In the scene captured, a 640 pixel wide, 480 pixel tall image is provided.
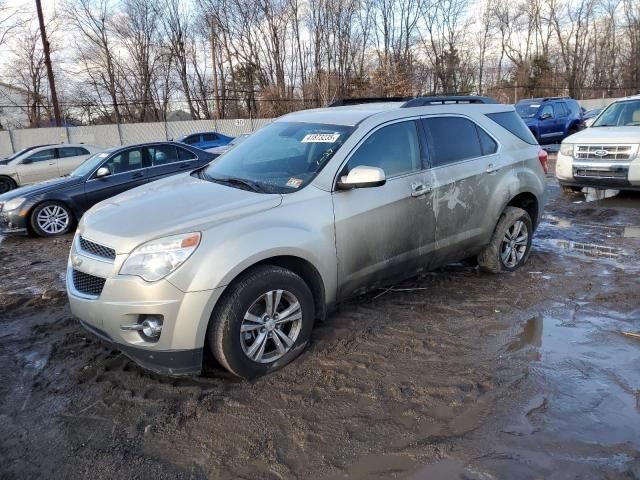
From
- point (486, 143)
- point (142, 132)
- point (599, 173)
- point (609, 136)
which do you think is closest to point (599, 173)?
point (599, 173)

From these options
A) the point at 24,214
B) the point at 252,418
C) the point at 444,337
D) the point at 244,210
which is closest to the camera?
the point at 252,418

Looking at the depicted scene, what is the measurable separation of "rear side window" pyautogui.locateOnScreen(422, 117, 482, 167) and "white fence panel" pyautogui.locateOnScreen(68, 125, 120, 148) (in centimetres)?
2430

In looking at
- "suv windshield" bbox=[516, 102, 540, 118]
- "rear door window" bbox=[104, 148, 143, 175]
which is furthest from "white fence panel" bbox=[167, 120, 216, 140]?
"rear door window" bbox=[104, 148, 143, 175]

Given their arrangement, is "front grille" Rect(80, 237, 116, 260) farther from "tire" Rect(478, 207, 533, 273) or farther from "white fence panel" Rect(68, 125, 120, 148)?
"white fence panel" Rect(68, 125, 120, 148)

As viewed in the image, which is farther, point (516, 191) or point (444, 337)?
point (516, 191)

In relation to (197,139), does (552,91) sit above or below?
above

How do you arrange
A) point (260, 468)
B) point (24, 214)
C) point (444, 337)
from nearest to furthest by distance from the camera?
point (260, 468), point (444, 337), point (24, 214)

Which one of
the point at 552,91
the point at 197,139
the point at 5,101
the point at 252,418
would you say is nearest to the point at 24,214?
the point at 252,418

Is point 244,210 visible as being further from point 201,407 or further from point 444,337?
point 444,337

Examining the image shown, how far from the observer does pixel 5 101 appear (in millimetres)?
44062

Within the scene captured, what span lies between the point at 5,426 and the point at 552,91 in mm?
58138

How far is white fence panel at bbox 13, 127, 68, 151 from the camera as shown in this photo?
955 inches

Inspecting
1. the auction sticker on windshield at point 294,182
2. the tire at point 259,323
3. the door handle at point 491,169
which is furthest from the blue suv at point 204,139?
the tire at point 259,323

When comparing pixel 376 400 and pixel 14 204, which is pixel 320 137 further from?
pixel 14 204
